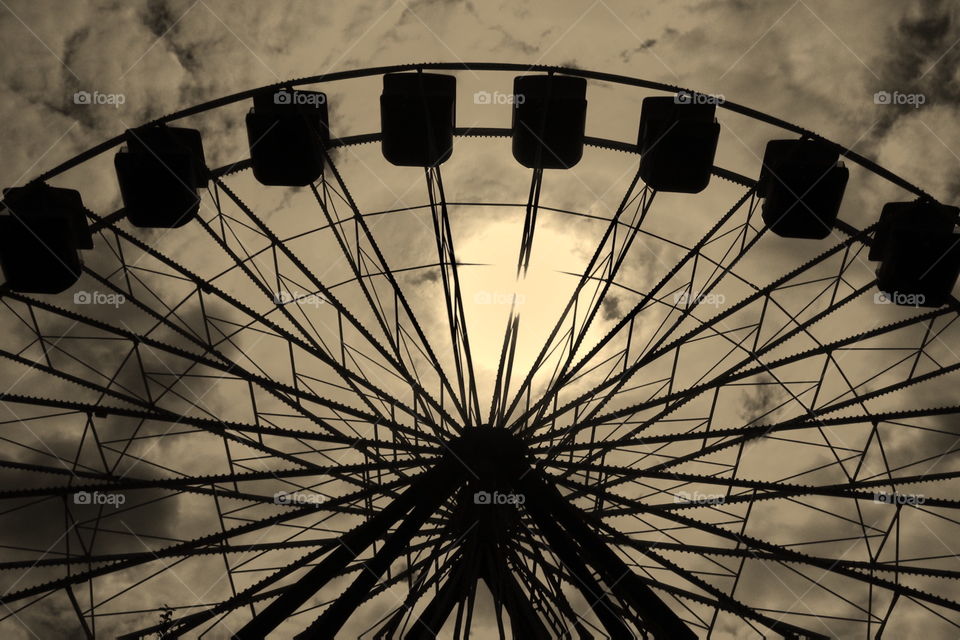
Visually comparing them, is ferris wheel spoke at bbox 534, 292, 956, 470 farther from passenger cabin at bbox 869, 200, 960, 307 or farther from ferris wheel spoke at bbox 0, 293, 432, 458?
ferris wheel spoke at bbox 0, 293, 432, 458

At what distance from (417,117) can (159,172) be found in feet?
15.8

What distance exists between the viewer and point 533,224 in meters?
13.1

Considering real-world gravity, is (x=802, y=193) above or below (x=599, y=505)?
above

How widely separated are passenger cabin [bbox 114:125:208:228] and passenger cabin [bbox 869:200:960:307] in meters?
12.7

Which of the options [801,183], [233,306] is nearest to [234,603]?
[233,306]

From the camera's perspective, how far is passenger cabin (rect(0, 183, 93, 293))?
13.0 metres

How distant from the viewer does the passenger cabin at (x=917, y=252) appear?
13680 mm

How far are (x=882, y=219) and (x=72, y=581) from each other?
1488 centimetres

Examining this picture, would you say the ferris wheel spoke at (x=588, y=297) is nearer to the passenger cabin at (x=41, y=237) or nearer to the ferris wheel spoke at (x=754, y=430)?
the ferris wheel spoke at (x=754, y=430)

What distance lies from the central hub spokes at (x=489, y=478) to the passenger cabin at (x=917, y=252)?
803cm

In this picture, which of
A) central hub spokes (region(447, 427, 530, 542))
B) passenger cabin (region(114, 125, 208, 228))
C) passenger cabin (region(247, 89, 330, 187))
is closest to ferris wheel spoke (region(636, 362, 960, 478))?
central hub spokes (region(447, 427, 530, 542))

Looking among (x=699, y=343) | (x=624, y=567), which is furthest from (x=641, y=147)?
(x=624, y=567)

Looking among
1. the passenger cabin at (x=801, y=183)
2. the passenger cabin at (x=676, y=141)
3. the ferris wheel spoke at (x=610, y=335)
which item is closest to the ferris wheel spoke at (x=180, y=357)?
the ferris wheel spoke at (x=610, y=335)

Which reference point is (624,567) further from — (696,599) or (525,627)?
(696,599)
